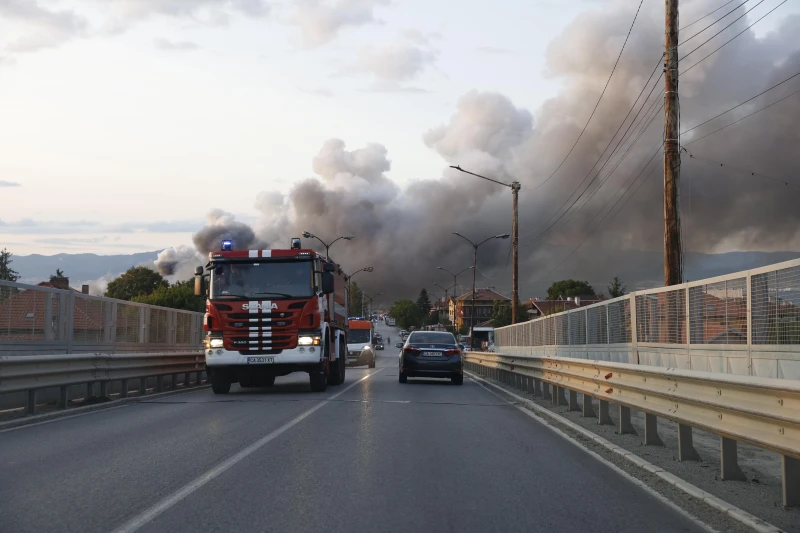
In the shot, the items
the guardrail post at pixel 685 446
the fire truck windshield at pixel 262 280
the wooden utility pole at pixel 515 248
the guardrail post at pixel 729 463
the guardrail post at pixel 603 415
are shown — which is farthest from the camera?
the wooden utility pole at pixel 515 248

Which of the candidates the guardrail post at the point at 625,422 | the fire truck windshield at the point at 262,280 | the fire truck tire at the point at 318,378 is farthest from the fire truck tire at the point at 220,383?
the guardrail post at the point at 625,422

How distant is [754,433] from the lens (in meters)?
6.64

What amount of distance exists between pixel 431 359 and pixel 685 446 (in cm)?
1566

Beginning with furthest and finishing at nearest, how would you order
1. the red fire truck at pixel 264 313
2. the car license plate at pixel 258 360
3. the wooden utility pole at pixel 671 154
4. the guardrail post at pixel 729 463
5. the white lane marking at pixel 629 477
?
the red fire truck at pixel 264 313 < the car license plate at pixel 258 360 < the wooden utility pole at pixel 671 154 < the guardrail post at pixel 729 463 < the white lane marking at pixel 629 477

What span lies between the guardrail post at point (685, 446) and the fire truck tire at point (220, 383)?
11.8 m

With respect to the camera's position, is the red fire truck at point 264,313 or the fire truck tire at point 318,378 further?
the fire truck tire at point 318,378

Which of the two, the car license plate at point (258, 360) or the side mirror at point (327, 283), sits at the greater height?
the side mirror at point (327, 283)

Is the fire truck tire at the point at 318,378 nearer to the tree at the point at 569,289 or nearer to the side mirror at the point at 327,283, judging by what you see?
the side mirror at the point at 327,283

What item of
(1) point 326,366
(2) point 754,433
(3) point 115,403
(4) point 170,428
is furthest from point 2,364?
(2) point 754,433

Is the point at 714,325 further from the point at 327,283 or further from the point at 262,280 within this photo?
the point at 262,280

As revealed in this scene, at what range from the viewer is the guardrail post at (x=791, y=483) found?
255 inches

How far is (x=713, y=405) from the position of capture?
7.48m

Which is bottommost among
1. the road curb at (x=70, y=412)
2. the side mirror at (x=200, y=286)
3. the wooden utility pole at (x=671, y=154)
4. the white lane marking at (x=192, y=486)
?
the white lane marking at (x=192, y=486)

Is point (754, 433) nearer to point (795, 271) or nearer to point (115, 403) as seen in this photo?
point (795, 271)
